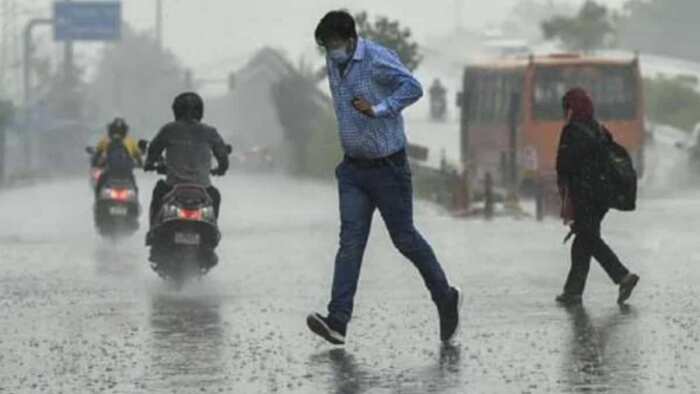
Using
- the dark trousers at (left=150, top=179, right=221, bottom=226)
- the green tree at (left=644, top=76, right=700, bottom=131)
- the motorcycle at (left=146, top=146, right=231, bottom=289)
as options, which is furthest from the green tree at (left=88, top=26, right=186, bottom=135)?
the motorcycle at (left=146, top=146, right=231, bottom=289)

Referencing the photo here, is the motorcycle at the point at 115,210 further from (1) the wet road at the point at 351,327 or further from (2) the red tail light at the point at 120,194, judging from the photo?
(1) the wet road at the point at 351,327

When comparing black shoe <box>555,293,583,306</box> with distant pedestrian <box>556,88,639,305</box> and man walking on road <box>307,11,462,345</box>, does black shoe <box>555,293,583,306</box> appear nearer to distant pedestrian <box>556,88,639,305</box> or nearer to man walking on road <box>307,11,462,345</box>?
distant pedestrian <box>556,88,639,305</box>

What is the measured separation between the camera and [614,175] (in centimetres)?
1442

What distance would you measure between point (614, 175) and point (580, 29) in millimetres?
85346

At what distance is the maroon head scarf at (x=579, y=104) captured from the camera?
47.1 feet

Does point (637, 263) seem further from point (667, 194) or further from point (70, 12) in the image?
point (70, 12)

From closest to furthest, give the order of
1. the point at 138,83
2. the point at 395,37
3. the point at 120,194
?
the point at 120,194 → the point at 395,37 → the point at 138,83

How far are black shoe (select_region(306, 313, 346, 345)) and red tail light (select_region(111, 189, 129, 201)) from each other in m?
14.1

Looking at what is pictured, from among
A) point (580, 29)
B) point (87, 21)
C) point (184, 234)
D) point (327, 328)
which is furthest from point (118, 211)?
point (580, 29)

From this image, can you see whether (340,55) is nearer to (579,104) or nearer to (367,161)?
(367,161)

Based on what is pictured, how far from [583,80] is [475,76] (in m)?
3.77

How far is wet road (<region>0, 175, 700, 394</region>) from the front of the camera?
10172 mm

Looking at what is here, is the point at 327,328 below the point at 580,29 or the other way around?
the other way around

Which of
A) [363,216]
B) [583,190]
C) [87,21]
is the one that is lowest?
[87,21]
